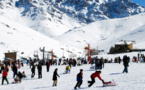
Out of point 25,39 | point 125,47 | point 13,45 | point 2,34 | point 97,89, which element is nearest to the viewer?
point 97,89

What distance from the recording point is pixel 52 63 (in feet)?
149

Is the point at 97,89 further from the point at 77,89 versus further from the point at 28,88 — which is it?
the point at 28,88

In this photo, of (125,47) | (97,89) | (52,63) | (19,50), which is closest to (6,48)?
(19,50)

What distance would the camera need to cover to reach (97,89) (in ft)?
46.6

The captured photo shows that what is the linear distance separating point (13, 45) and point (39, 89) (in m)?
67.6

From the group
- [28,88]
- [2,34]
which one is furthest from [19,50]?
[28,88]

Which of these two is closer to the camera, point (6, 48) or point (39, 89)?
point (39, 89)

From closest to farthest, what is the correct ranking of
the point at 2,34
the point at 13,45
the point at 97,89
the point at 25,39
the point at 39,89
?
the point at 97,89
the point at 39,89
the point at 13,45
the point at 2,34
the point at 25,39

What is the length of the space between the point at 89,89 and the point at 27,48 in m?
72.0

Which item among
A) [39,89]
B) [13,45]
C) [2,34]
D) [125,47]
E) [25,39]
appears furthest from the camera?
[25,39]

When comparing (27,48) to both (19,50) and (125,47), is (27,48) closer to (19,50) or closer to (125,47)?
(19,50)

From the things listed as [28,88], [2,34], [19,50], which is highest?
[2,34]

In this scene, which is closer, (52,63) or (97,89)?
(97,89)

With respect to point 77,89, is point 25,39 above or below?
above
